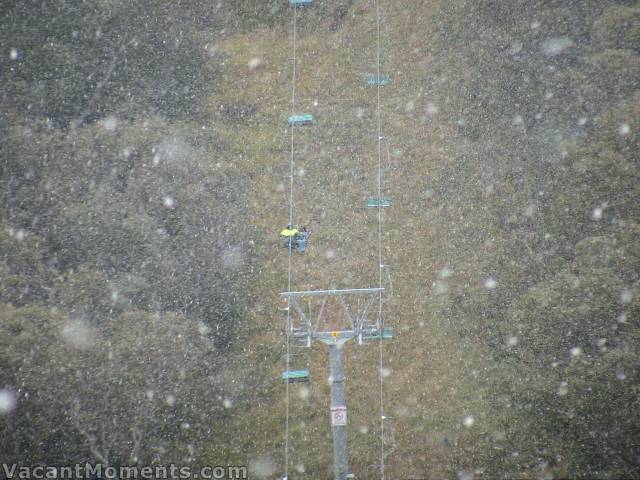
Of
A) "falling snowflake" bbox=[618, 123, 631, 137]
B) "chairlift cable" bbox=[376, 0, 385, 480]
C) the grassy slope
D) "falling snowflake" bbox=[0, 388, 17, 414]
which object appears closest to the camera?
"falling snowflake" bbox=[0, 388, 17, 414]

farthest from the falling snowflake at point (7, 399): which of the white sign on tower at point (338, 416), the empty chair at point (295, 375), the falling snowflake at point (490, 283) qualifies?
the falling snowflake at point (490, 283)

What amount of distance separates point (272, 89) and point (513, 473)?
43.7 feet

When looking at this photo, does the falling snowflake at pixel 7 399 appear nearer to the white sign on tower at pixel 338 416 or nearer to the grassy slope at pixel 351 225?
the grassy slope at pixel 351 225

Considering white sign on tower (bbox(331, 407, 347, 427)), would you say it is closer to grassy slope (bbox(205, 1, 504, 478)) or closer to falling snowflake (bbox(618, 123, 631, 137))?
grassy slope (bbox(205, 1, 504, 478))

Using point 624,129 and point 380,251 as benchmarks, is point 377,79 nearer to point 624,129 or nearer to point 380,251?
point 380,251

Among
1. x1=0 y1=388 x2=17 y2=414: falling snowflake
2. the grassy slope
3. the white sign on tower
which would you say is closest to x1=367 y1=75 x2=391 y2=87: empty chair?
the grassy slope

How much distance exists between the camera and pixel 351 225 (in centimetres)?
2055

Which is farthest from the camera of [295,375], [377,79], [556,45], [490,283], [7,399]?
[377,79]

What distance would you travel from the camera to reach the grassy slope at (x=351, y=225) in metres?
17.2

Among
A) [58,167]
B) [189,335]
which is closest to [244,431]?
[189,335]

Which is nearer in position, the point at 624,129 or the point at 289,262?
the point at 624,129

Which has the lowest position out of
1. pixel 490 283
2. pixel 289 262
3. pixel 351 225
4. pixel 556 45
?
pixel 490 283

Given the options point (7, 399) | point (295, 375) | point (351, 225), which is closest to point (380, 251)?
point (351, 225)

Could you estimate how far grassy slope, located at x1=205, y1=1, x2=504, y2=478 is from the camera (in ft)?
56.4
